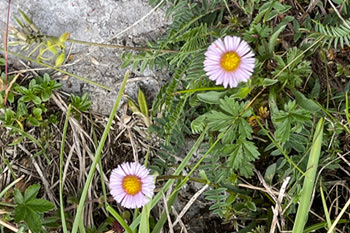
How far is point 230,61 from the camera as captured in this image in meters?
1.34

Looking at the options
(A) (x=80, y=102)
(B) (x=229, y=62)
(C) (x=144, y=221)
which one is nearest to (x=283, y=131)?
(B) (x=229, y=62)

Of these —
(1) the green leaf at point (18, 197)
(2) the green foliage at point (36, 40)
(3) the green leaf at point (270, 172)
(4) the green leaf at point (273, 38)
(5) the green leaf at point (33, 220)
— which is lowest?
(5) the green leaf at point (33, 220)

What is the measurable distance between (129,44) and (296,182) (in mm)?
773

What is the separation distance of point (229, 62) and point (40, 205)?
0.80m

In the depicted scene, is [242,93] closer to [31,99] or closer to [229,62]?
[229,62]

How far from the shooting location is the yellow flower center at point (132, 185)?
142cm

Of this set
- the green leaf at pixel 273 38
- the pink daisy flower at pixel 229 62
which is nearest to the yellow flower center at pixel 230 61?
the pink daisy flower at pixel 229 62

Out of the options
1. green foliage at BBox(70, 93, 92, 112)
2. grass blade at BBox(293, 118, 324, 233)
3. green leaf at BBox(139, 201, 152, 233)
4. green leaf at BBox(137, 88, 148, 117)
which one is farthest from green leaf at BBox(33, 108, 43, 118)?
grass blade at BBox(293, 118, 324, 233)

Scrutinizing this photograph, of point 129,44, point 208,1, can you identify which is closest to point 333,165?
point 208,1

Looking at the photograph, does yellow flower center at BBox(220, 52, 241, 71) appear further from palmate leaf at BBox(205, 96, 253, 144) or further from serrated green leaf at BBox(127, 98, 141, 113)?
serrated green leaf at BBox(127, 98, 141, 113)

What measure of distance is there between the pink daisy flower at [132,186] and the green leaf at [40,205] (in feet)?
0.83

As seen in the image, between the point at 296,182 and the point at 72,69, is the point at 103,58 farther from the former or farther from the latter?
the point at 296,182

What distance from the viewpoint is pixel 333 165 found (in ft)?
4.82

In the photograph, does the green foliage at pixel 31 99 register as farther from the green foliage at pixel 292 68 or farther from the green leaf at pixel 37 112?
the green foliage at pixel 292 68
